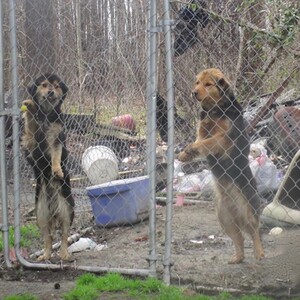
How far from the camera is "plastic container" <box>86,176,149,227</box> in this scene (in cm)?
591

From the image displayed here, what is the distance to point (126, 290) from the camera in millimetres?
4113

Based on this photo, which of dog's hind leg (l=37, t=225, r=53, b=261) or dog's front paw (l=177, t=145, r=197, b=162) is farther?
dog's hind leg (l=37, t=225, r=53, b=261)

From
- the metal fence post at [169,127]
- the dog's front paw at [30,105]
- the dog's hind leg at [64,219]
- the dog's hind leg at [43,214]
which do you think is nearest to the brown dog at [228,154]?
the metal fence post at [169,127]

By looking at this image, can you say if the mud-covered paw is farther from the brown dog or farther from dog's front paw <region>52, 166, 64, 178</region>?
dog's front paw <region>52, 166, 64, 178</region>

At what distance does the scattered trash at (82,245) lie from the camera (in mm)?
5383

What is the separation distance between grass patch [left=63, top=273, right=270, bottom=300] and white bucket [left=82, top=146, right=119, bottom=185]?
122 inches

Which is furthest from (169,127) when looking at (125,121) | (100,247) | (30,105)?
(125,121)

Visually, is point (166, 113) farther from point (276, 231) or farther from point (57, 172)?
point (276, 231)

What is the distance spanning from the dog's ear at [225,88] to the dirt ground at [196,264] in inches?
47.8

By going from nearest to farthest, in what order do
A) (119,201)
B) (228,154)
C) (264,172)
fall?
(228,154) < (119,201) < (264,172)

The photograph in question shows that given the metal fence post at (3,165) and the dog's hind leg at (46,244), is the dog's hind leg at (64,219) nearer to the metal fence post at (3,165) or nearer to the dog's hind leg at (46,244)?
the dog's hind leg at (46,244)

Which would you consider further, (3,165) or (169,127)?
(3,165)

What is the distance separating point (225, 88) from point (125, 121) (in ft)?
10.4

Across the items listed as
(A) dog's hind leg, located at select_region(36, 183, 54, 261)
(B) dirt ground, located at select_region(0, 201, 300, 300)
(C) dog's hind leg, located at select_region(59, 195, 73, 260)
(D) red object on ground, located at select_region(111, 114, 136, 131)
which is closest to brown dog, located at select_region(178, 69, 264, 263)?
(B) dirt ground, located at select_region(0, 201, 300, 300)
